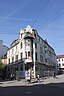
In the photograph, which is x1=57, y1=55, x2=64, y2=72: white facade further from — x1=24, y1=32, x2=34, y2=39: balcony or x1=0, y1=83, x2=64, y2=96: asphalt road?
x1=0, y1=83, x2=64, y2=96: asphalt road

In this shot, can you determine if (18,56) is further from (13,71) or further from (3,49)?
(3,49)

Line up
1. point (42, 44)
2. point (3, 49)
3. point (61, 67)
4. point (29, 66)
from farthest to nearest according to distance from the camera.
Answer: point (61, 67) < point (3, 49) < point (42, 44) < point (29, 66)

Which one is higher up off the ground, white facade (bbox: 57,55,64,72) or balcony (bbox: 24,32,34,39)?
balcony (bbox: 24,32,34,39)

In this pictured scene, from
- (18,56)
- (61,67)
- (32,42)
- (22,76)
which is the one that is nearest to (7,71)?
(18,56)

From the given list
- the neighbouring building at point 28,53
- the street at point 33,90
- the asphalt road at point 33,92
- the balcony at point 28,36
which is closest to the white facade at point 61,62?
the neighbouring building at point 28,53

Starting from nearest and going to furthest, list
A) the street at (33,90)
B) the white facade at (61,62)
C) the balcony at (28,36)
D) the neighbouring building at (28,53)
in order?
the street at (33,90) < the neighbouring building at (28,53) < the balcony at (28,36) < the white facade at (61,62)

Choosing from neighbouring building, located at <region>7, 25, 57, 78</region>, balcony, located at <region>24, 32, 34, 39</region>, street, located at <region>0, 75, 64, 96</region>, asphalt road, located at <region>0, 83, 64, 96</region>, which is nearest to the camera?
asphalt road, located at <region>0, 83, 64, 96</region>

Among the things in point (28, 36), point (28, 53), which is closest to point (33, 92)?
point (28, 53)

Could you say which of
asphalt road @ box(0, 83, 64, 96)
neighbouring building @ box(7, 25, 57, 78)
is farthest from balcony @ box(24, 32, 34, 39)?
asphalt road @ box(0, 83, 64, 96)

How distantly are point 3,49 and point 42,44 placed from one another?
18142mm

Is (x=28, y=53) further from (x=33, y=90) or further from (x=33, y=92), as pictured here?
(x=33, y=92)

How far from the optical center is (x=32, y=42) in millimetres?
68250

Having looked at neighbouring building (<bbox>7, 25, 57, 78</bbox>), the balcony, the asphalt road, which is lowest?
the asphalt road

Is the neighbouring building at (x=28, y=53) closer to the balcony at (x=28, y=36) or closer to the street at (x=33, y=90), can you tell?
the balcony at (x=28, y=36)
